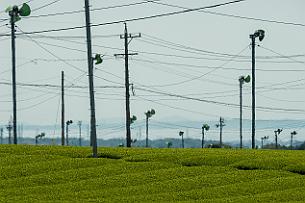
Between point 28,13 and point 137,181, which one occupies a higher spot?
point 28,13

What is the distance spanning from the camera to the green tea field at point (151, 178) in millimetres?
28250

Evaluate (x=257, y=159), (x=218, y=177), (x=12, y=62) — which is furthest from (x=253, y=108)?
(x=218, y=177)

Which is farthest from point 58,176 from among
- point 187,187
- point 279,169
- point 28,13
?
point 28,13

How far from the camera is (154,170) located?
35.5 meters

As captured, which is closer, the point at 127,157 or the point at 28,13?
the point at 127,157

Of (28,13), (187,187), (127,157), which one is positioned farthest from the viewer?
(28,13)

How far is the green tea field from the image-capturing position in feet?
92.7

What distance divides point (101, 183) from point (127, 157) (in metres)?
9.76

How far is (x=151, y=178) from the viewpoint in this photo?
32781mm

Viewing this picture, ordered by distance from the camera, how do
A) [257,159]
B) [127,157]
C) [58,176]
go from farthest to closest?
1. [127,157]
2. [257,159]
3. [58,176]

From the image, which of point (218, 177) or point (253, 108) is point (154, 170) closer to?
point (218, 177)

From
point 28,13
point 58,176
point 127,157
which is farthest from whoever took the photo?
point 28,13

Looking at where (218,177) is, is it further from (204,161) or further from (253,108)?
(253,108)

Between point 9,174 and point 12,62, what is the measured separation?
23.2 metres
